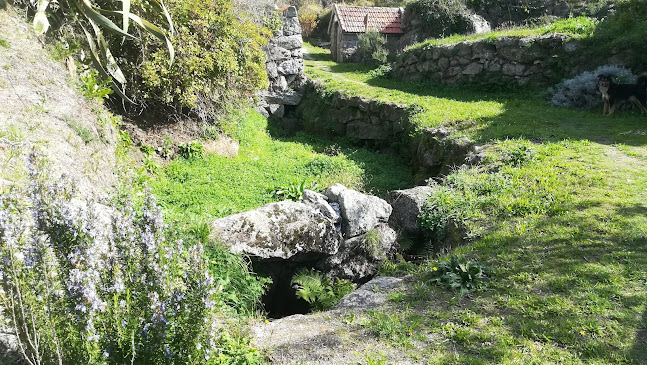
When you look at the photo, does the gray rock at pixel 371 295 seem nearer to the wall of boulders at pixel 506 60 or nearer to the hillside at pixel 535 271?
the hillside at pixel 535 271

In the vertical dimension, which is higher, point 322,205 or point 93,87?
point 93,87

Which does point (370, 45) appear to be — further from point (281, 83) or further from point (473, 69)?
point (473, 69)

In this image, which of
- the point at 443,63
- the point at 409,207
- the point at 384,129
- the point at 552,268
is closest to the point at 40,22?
the point at 552,268

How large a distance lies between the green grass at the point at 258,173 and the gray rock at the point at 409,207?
1931mm

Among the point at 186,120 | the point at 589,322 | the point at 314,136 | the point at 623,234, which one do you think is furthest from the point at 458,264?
the point at 314,136

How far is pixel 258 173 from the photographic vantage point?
905 centimetres

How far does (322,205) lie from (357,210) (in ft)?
1.91

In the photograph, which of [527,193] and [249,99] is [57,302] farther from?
[249,99]

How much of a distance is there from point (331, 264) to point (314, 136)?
7527mm

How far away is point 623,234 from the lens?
516 centimetres

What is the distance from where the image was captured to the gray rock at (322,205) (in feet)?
22.2

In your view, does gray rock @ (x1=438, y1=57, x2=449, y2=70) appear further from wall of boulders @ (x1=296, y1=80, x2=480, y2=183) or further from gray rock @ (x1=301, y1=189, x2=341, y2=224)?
gray rock @ (x1=301, y1=189, x2=341, y2=224)

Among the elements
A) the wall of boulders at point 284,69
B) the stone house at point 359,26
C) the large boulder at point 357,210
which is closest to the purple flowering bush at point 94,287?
the large boulder at point 357,210

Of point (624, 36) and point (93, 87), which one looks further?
point (624, 36)
